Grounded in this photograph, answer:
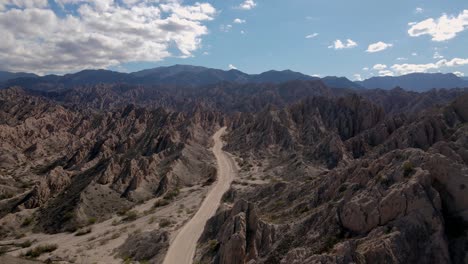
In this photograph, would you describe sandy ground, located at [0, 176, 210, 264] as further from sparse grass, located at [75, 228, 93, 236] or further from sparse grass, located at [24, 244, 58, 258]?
sparse grass, located at [24, 244, 58, 258]

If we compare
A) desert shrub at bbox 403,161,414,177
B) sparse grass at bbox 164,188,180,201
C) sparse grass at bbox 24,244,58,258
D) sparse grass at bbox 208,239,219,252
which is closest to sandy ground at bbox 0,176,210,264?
sparse grass at bbox 24,244,58,258

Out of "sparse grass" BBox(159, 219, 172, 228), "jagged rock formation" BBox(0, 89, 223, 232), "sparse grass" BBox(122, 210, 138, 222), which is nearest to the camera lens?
"sparse grass" BBox(159, 219, 172, 228)

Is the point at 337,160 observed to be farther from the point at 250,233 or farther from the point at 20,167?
the point at 20,167

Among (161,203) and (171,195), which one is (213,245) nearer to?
(161,203)

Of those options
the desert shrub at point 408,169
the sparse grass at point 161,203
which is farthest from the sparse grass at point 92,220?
the desert shrub at point 408,169

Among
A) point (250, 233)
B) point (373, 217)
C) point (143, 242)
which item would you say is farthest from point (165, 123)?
point (373, 217)

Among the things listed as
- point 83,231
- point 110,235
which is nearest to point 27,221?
point 83,231
